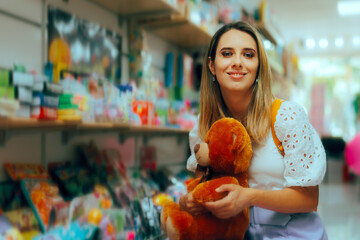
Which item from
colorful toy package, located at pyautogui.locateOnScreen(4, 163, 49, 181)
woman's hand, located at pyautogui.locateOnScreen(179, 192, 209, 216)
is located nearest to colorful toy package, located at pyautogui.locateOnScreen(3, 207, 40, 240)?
colorful toy package, located at pyautogui.locateOnScreen(4, 163, 49, 181)

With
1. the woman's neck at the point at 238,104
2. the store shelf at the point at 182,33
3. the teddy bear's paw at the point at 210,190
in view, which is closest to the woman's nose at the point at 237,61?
the woman's neck at the point at 238,104

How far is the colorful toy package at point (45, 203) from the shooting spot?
57.9 inches

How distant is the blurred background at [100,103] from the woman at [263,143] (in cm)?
24

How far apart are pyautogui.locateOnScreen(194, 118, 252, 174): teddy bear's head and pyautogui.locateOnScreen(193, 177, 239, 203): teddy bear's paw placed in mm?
41

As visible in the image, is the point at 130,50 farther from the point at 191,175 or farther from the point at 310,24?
the point at 310,24

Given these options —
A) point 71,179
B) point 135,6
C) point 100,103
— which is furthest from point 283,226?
point 135,6

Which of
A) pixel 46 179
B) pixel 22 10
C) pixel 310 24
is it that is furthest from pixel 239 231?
pixel 310 24

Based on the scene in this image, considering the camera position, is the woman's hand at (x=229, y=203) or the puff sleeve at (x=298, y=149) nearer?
the woman's hand at (x=229, y=203)

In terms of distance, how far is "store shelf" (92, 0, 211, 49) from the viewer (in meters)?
2.21

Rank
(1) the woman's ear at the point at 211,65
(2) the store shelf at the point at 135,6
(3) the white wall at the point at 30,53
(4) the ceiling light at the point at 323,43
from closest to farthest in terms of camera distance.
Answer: (1) the woman's ear at the point at 211,65
(3) the white wall at the point at 30,53
(2) the store shelf at the point at 135,6
(4) the ceiling light at the point at 323,43

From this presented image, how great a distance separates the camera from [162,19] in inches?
98.5

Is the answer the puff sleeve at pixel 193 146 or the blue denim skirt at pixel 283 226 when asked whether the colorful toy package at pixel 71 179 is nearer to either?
the puff sleeve at pixel 193 146

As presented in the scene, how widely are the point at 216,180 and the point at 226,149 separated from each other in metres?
0.10

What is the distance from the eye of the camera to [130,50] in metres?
2.46
